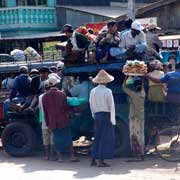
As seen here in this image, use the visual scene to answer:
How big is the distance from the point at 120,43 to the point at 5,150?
3.22 meters

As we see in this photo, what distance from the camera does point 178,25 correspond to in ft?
54.2

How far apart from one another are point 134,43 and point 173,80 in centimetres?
108

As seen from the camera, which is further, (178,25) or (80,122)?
(178,25)

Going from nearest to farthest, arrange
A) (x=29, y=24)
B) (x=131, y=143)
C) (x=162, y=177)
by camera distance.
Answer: (x=162, y=177) → (x=131, y=143) → (x=29, y=24)

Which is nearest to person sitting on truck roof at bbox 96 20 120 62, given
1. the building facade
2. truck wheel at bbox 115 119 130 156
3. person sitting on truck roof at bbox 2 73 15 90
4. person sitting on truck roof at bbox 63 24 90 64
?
person sitting on truck roof at bbox 63 24 90 64

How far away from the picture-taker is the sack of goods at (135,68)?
34.3 feet

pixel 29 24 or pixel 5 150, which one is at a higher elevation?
pixel 29 24

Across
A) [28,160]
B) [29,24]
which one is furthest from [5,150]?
[29,24]

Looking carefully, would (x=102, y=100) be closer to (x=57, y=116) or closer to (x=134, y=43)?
(x=57, y=116)

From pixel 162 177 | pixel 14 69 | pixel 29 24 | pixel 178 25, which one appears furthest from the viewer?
pixel 29 24

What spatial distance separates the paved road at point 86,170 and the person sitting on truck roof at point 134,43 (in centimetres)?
202

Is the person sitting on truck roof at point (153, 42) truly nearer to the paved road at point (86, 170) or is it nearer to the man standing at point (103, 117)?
the man standing at point (103, 117)

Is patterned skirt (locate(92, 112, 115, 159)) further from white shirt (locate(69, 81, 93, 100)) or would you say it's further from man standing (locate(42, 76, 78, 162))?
white shirt (locate(69, 81, 93, 100))

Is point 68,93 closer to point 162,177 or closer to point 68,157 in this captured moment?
point 68,157
